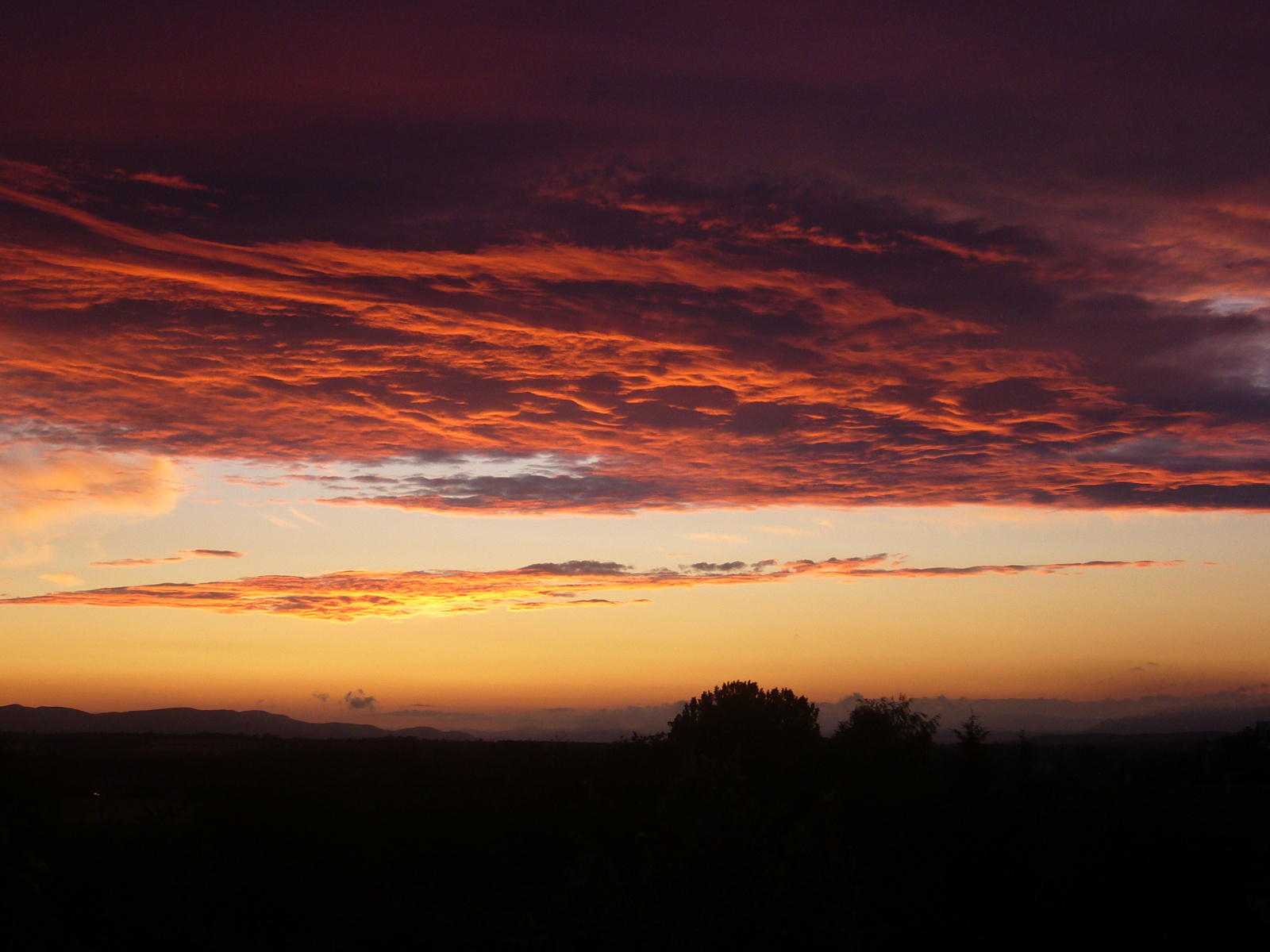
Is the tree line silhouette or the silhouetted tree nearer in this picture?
the tree line silhouette

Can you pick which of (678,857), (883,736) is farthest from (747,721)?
(678,857)

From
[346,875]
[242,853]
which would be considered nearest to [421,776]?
[346,875]

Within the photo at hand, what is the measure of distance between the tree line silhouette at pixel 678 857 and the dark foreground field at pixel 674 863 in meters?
0.07

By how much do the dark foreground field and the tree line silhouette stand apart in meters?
0.07

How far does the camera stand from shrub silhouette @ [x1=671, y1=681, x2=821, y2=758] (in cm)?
7350

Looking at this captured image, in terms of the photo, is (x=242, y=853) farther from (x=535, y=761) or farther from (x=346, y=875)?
(x=535, y=761)

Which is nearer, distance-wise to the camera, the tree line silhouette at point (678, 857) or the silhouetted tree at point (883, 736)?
the tree line silhouette at point (678, 857)

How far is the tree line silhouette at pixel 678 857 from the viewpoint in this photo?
1330 centimetres

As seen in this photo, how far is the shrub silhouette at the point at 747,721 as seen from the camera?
73.5 meters

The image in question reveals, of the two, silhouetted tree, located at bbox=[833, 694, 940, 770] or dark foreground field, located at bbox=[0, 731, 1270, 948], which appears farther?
silhouetted tree, located at bbox=[833, 694, 940, 770]

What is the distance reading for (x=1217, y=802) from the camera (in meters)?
63.8

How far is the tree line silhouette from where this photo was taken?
13.3 metres

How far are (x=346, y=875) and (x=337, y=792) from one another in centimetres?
831

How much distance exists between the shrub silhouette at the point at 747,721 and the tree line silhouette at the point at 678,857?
0.44 m
